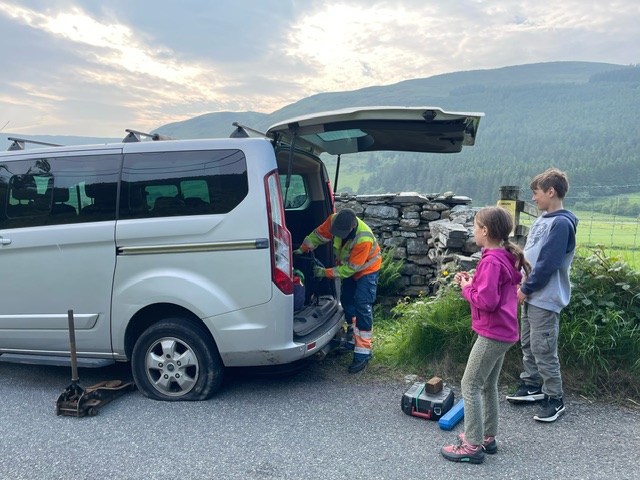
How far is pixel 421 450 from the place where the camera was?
3.24 metres

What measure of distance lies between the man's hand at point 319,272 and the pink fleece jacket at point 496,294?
6.01ft

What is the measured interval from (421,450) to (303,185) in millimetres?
3032

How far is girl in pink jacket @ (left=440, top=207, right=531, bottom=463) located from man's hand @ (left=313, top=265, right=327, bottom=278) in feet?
5.89

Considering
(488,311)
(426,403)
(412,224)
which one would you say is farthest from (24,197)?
(412,224)

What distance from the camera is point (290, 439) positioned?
11.1 feet

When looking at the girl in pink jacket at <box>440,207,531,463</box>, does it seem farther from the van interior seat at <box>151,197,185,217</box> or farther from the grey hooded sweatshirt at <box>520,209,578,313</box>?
the van interior seat at <box>151,197,185,217</box>

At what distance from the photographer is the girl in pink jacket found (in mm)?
3029

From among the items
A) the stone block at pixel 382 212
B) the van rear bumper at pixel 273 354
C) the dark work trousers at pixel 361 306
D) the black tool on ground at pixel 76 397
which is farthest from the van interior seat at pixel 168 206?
the stone block at pixel 382 212

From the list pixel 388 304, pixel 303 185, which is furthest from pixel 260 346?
pixel 388 304

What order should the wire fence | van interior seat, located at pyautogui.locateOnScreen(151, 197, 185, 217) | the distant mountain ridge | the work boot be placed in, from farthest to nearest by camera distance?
the distant mountain ridge < the wire fence < the work boot < van interior seat, located at pyautogui.locateOnScreen(151, 197, 185, 217)

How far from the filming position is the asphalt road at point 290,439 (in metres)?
3.01

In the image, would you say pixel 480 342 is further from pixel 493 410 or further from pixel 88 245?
pixel 88 245

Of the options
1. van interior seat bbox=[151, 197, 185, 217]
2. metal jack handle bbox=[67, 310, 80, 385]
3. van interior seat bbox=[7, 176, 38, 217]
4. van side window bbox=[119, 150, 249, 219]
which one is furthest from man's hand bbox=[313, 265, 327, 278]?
van interior seat bbox=[7, 176, 38, 217]

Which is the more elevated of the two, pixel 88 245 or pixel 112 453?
pixel 88 245
